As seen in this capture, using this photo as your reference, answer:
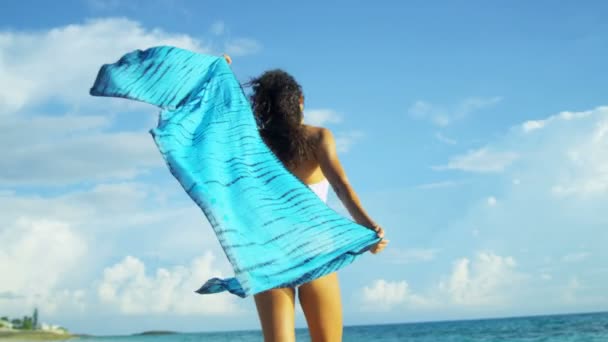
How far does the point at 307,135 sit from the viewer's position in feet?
9.08

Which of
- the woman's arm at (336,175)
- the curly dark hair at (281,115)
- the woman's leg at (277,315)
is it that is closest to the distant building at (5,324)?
the curly dark hair at (281,115)

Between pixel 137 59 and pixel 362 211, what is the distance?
4.53 ft

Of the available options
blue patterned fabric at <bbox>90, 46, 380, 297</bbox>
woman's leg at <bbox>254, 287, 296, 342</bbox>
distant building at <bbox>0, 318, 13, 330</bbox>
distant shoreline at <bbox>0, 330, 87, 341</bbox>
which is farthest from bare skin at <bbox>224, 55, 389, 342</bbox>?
distant building at <bbox>0, 318, 13, 330</bbox>

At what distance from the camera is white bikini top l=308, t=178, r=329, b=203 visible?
2.78 meters

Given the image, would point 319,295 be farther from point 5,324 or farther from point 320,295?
point 5,324

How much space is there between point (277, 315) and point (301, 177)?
619mm

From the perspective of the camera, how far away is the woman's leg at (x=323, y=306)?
2619 mm

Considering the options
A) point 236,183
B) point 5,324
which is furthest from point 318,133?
point 5,324

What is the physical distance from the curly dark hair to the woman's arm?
67mm

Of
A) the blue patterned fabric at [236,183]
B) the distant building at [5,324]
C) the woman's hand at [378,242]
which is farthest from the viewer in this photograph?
the distant building at [5,324]

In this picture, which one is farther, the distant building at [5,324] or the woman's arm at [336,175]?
the distant building at [5,324]

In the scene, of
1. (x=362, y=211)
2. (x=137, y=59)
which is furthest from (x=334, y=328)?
(x=137, y=59)

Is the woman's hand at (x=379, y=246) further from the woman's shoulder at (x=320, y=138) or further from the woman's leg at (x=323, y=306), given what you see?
the woman's shoulder at (x=320, y=138)

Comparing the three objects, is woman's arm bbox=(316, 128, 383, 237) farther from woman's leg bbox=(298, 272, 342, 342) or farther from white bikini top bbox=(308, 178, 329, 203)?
woman's leg bbox=(298, 272, 342, 342)
